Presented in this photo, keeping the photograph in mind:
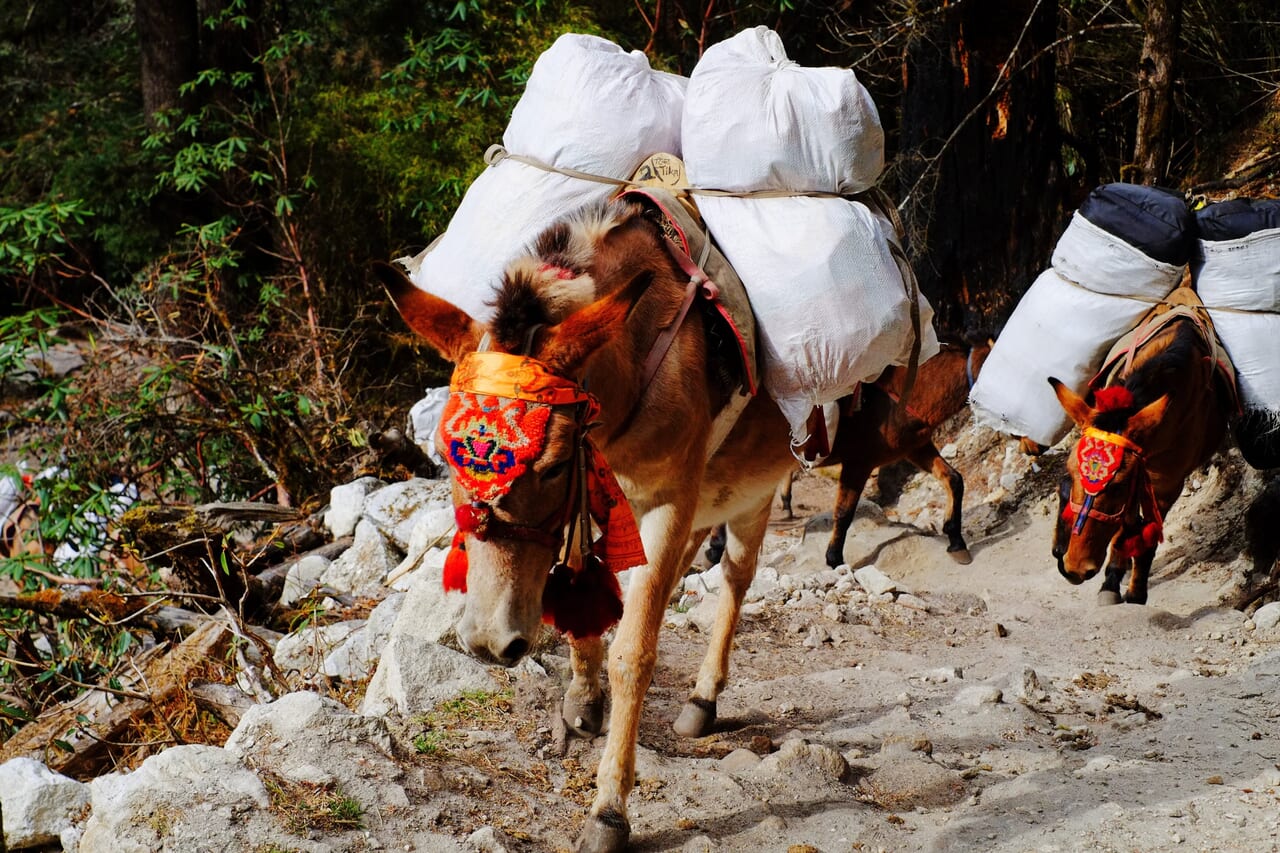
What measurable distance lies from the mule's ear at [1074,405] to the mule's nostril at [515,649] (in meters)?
4.45

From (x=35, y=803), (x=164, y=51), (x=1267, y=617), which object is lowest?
(x=1267, y=617)

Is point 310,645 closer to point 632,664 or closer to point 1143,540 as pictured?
point 632,664

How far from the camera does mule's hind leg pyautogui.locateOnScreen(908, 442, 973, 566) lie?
835cm

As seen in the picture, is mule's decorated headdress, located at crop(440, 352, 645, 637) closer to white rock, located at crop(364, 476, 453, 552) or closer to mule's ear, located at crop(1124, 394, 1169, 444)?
white rock, located at crop(364, 476, 453, 552)

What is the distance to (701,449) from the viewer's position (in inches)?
149

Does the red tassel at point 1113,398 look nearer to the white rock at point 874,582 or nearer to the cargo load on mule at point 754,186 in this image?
the white rock at point 874,582

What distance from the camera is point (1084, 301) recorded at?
6.38 metres

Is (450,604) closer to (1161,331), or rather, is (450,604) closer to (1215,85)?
(1161,331)

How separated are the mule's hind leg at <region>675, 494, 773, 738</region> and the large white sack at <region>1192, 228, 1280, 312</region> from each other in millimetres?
3048

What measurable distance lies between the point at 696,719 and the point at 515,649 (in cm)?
194

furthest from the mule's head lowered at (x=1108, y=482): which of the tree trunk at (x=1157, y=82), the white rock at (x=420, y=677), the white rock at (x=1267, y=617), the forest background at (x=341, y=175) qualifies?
the white rock at (x=420, y=677)

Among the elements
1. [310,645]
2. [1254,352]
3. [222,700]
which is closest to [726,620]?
[310,645]

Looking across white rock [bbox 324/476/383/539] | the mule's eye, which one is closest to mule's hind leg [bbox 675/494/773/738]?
the mule's eye

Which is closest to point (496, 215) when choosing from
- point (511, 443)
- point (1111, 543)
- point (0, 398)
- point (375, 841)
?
point (511, 443)
